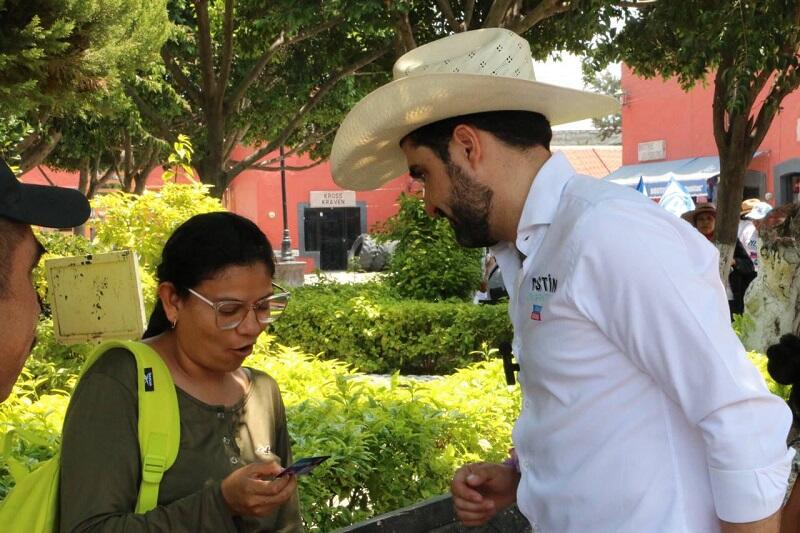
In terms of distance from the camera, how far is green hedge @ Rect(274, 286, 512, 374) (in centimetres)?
1043

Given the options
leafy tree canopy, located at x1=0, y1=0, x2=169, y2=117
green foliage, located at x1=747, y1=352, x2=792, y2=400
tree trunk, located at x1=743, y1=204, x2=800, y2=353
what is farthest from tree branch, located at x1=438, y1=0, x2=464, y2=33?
green foliage, located at x1=747, y1=352, x2=792, y2=400

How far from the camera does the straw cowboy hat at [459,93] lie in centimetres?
212

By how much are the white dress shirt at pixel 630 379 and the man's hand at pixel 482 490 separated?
0.97ft

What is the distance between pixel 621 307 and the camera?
5.88 feet

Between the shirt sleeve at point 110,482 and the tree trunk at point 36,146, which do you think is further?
the tree trunk at point 36,146

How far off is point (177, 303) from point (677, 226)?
1.23 metres

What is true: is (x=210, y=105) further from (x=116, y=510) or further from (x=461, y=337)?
(x=116, y=510)

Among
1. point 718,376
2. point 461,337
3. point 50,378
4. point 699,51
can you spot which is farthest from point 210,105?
point 718,376

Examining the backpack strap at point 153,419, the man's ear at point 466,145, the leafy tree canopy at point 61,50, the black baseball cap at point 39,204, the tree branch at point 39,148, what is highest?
the tree branch at point 39,148

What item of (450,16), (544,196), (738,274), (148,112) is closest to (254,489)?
(544,196)

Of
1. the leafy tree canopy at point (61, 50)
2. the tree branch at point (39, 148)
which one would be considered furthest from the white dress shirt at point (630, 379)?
the tree branch at point (39, 148)

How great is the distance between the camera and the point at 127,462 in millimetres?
2027

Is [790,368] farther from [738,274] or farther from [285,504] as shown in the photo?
[738,274]

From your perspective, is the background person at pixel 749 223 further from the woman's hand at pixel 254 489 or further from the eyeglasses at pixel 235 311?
the woman's hand at pixel 254 489
